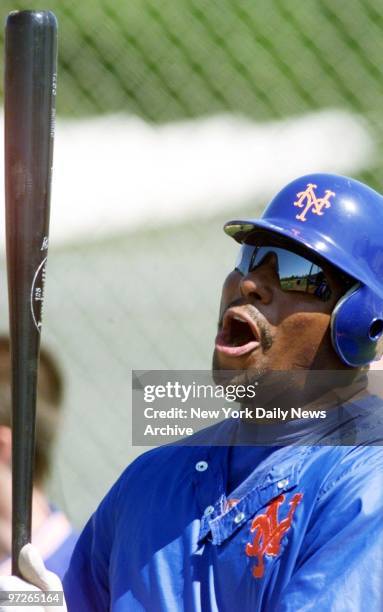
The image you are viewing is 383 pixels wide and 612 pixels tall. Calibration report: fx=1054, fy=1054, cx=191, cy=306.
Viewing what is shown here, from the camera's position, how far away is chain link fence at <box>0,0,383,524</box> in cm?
330

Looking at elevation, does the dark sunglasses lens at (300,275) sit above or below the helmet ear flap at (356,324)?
above

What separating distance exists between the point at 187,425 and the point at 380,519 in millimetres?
670

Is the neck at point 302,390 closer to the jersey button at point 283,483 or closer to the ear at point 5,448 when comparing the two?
the jersey button at point 283,483

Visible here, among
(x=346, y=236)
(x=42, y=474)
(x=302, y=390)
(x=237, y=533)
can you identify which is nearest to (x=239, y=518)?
(x=237, y=533)

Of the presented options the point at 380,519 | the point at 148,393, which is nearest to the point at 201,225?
the point at 148,393

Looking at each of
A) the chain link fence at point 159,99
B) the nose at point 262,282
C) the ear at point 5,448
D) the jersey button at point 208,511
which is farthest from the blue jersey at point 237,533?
the chain link fence at point 159,99

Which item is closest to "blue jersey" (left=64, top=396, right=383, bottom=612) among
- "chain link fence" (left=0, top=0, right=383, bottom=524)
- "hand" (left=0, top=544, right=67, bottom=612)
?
"hand" (left=0, top=544, right=67, bottom=612)

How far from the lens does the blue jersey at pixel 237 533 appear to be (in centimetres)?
149

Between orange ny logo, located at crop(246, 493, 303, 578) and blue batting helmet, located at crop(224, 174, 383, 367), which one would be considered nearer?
orange ny logo, located at crop(246, 493, 303, 578)

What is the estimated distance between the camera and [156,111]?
391cm

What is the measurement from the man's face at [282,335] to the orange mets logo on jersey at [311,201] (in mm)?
106

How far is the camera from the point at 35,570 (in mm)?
1708

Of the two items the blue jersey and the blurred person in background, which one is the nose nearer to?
the blue jersey

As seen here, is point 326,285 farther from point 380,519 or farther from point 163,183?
point 163,183
